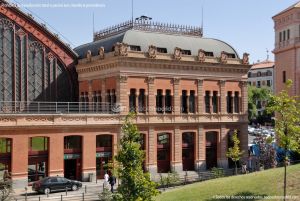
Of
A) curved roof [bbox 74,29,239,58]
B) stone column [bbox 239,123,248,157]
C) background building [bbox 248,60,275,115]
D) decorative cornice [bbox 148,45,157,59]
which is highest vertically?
background building [bbox 248,60,275,115]

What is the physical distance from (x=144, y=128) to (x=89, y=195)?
13417mm

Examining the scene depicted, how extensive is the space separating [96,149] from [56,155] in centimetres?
478

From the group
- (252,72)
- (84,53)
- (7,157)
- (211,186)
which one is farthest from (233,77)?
(252,72)

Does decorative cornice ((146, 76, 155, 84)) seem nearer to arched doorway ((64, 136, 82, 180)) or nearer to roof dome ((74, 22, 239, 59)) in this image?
Answer: roof dome ((74, 22, 239, 59))

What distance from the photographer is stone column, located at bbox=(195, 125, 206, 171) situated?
179 ft

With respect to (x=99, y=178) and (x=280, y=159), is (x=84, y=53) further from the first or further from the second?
(x=280, y=159)

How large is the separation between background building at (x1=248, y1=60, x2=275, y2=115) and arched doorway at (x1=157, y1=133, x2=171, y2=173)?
302 feet

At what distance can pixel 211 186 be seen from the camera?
34688 millimetres

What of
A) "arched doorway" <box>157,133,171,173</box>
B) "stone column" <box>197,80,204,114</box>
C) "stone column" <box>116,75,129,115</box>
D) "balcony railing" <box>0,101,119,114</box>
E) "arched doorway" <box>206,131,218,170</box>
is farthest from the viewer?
"arched doorway" <box>206,131,218,170</box>

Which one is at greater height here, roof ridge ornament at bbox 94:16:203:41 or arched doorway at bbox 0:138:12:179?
roof ridge ornament at bbox 94:16:203:41

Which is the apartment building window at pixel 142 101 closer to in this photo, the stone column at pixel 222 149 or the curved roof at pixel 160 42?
the curved roof at pixel 160 42

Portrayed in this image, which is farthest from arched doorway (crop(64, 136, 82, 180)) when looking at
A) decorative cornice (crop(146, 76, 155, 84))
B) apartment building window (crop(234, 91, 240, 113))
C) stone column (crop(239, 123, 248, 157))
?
stone column (crop(239, 123, 248, 157))

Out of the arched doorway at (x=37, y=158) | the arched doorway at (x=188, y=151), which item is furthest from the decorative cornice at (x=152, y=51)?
the arched doorway at (x=37, y=158)

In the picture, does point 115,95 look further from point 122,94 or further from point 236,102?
point 236,102
